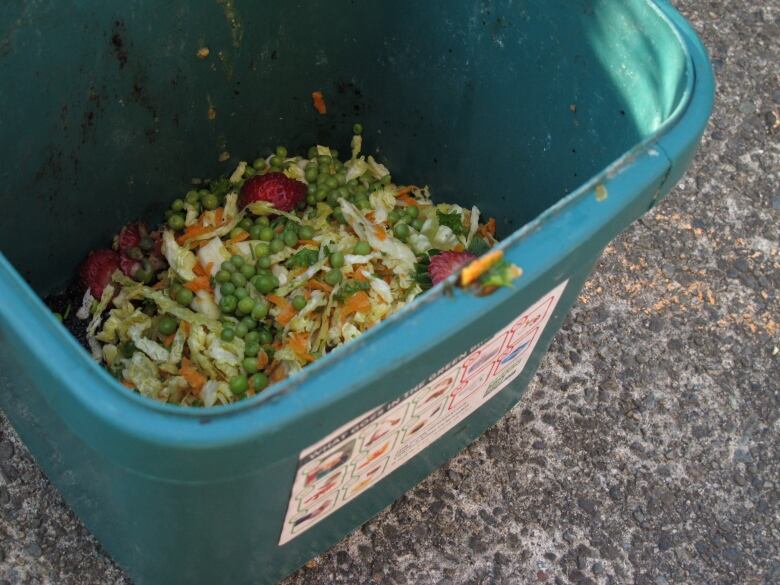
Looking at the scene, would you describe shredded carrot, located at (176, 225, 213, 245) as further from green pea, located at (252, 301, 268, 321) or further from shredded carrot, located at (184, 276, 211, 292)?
green pea, located at (252, 301, 268, 321)

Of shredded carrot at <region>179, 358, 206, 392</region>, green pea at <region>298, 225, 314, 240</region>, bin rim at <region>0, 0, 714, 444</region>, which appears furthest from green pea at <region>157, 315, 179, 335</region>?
bin rim at <region>0, 0, 714, 444</region>

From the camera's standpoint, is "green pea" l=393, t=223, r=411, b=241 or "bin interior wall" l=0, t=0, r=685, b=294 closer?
"bin interior wall" l=0, t=0, r=685, b=294

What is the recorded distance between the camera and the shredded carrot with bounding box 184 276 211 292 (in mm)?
2047

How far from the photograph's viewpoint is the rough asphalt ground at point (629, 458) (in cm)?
201

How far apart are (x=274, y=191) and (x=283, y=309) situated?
0.31 metres

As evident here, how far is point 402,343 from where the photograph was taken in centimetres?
124

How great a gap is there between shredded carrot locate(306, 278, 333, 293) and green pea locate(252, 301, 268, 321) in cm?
10

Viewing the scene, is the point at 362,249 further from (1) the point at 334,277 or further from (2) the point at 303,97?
(2) the point at 303,97

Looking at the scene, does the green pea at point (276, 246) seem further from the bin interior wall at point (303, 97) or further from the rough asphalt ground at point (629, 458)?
the rough asphalt ground at point (629, 458)

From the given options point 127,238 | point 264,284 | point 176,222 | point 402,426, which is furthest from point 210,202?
point 402,426

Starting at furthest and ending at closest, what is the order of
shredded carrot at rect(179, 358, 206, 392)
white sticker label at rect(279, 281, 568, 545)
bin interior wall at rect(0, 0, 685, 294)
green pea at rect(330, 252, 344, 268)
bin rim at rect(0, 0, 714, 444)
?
green pea at rect(330, 252, 344, 268) < shredded carrot at rect(179, 358, 206, 392) < bin interior wall at rect(0, 0, 685, 294) < white sticker label at rect(279, 281, 568, 545) < bin rim at rect(0, 0, 714, 444)

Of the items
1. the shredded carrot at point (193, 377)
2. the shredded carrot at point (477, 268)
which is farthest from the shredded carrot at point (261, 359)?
the shredded carrot at point (477, 268)

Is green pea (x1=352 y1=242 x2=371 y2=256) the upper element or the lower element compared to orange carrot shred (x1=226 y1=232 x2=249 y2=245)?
lower

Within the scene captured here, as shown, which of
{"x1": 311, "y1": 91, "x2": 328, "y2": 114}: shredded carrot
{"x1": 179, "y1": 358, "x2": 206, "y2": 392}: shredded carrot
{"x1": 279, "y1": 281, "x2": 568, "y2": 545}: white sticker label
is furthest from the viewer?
{"x1": 311, "y1": 91, "x2": 328, "y2": 114}: shredded carrot
